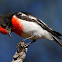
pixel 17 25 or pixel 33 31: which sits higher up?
pixel 17 25

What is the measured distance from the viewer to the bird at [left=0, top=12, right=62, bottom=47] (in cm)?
377

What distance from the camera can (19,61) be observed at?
9.71ft

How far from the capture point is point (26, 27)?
12.3ft

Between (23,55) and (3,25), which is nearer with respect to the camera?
(23,55)

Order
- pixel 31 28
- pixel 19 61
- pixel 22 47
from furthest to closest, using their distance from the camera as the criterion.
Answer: pixel 31 28, pixel 22 47, pixel 19 61

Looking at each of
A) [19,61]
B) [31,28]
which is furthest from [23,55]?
[31,28]

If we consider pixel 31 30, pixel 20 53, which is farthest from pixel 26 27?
pixel 20 53

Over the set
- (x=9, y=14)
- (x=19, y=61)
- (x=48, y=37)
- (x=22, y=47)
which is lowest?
(x=19, y=61)

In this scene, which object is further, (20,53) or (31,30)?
(31,30)

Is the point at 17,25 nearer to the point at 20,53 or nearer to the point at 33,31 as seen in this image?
the point at 33,31

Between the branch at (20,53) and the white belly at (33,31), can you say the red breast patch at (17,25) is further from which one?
the branch at (20,53)

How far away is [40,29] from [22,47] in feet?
2.15

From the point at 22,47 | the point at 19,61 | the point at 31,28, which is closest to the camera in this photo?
the point at 19,61

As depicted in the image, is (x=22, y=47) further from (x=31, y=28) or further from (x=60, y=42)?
(x=60, y=42)
